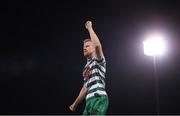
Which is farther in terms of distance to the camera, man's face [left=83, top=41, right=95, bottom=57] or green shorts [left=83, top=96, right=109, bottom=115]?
man's face [left=83, top=41, right=95, bottom=57]

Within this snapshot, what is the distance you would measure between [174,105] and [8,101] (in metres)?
4.91

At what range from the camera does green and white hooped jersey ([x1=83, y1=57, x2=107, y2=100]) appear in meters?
3.67

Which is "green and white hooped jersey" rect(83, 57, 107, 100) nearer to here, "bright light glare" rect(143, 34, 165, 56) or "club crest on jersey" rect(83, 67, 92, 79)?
"club crest on jersey" rect(83, 67, 92, 79)

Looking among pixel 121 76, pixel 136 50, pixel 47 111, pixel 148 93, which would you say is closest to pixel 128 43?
pixel 136 50

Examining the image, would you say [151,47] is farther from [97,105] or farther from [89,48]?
[97,105]

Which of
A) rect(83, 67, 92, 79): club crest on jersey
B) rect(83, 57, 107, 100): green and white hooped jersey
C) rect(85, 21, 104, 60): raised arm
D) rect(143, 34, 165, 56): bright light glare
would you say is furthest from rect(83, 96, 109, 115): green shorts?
rect(143, 34, 165, 56): bright light glare

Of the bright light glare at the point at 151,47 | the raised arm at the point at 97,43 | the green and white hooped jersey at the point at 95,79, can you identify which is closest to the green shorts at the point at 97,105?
the green and white hooped jersey at the point at 95,79

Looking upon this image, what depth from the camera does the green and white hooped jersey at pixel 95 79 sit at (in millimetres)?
3670

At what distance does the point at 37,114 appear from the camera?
9.96 m

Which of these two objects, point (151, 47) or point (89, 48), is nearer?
point (89, 48)

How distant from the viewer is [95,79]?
12.1ft

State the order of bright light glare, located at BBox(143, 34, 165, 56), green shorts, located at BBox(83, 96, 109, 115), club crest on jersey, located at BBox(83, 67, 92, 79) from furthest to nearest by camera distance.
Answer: bright light glare, located at BBox(143, 34, 165, 56), club crest on jersey, located at BBox(83, 67, 92, 79), green shorts, located at BBox(83, 96, 109, 115)

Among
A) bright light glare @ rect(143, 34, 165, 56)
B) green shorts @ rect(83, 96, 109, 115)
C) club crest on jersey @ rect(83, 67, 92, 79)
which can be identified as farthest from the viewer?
bright light glare @ rect(143, 34, 165, 56)

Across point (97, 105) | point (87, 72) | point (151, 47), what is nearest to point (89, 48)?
point (87, 72)
